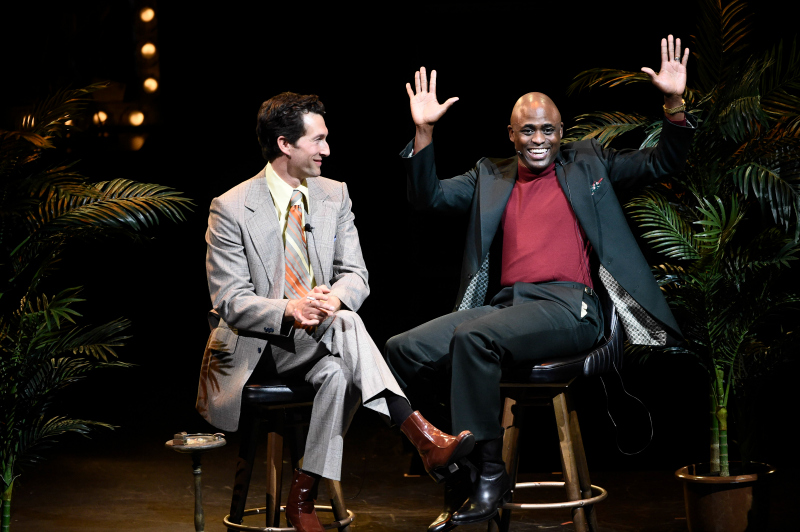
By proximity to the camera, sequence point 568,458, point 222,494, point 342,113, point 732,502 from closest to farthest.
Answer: point 568,458, point 732,502, point 222,494, point 342,113

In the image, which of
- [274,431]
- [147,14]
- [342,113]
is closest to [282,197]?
[274,431]

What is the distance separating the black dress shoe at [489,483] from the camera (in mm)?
Result: 2893

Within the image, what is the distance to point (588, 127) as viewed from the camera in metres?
3.77

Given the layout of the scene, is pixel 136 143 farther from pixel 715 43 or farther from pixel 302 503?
pixel 715 43

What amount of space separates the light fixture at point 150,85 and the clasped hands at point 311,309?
3381mm

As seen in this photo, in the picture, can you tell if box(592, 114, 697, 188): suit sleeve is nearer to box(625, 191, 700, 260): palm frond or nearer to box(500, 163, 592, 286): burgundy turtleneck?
A: box(625, 191, 700, 260): palm frond

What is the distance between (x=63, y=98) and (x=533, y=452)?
119 inches

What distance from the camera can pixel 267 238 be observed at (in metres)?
3.23

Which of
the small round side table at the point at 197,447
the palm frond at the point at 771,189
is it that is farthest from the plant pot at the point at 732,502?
the small round side table at the point at 197,447

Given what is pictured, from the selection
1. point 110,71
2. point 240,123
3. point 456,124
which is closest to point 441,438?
point 456,124

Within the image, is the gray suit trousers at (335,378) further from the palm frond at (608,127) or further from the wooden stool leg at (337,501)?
the palm frond at (608,127)

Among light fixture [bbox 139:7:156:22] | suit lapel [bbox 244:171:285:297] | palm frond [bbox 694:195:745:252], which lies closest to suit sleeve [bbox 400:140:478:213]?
suit lapel [bbox 244:171:285:297]

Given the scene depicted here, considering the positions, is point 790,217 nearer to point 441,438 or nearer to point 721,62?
point 721,62

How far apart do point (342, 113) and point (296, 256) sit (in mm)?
2499
